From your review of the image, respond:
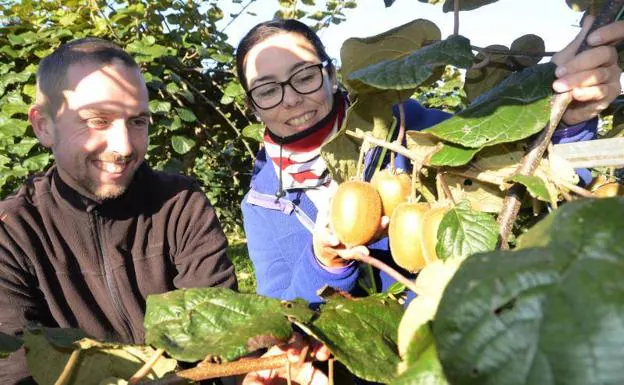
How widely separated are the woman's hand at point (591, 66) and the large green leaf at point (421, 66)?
5.0 inches

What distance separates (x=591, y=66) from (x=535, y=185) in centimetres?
19

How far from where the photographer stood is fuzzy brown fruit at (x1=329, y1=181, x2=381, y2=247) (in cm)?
82

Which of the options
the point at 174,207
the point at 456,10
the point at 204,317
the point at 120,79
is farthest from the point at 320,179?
the point at 204,317

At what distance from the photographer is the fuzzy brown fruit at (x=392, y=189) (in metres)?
0.84

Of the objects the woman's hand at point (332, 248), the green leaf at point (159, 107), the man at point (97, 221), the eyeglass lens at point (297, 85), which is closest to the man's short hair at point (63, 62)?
the man at point (97, 221)

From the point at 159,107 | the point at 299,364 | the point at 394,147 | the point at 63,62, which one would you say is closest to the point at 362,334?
the point at 299,364

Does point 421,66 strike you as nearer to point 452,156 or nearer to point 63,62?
point 452,156

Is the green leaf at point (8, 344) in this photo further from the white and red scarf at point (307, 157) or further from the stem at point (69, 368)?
the white and red scarf at point (307, 157)

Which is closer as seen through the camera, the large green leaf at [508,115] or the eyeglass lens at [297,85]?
the large green leaf at [508,115]

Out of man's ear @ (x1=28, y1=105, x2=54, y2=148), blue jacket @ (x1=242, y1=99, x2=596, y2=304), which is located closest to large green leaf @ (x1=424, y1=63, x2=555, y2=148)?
blue jacket @ (x1=242, y1=99, x2=596, y2=304)

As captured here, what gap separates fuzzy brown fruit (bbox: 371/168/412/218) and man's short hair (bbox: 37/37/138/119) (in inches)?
44.8

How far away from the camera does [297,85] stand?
1.58 meters

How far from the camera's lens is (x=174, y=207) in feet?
5.89

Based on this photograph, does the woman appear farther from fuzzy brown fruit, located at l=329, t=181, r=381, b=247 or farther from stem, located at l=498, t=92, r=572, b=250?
stem, located at l=498, t=92, r=572, b=250
